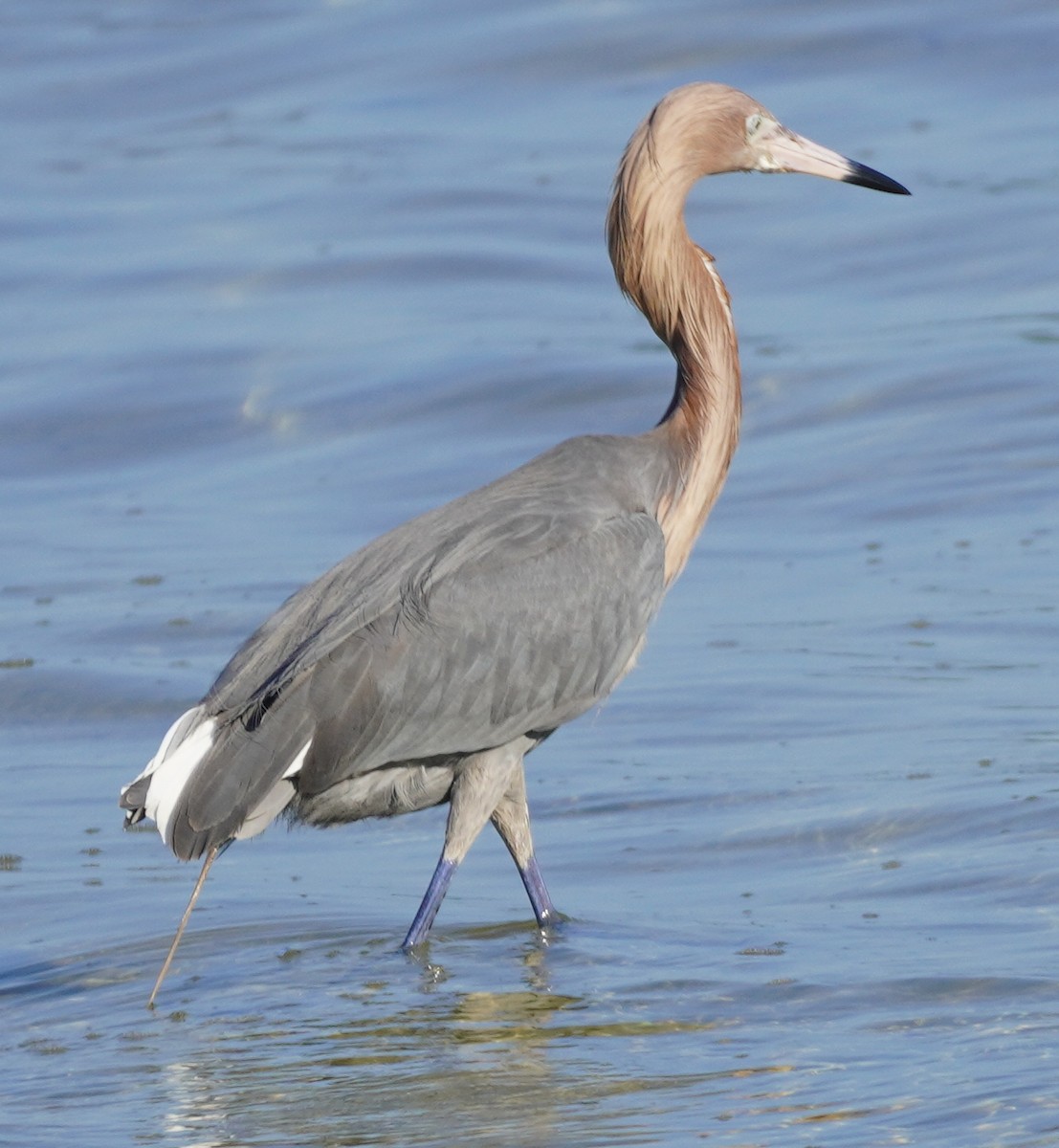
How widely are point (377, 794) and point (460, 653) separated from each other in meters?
0.54

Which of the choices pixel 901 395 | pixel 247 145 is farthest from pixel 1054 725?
pixel 247 145

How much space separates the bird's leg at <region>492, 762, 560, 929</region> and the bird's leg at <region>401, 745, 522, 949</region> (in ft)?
0.26

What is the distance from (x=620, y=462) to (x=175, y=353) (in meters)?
8.81

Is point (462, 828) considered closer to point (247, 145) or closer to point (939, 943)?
point (939, 943)

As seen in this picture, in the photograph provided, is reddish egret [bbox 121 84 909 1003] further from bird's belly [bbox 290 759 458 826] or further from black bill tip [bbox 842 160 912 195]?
black bill tip [bbox 842 160 912 195]

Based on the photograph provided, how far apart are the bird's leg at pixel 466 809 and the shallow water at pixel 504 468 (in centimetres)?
19

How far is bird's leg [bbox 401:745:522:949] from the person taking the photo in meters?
6.75

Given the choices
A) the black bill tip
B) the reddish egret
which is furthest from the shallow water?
the black bill tip

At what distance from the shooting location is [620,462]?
734cm

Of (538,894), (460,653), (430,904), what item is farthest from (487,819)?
(460,653)

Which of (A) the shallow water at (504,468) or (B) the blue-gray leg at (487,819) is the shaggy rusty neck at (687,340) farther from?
(A) the shallow water at (504,468)

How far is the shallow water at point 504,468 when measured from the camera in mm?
5961

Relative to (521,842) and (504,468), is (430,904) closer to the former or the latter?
(521,842)

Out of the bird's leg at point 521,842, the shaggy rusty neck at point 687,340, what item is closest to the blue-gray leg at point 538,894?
the bird's leg at point 521,842
